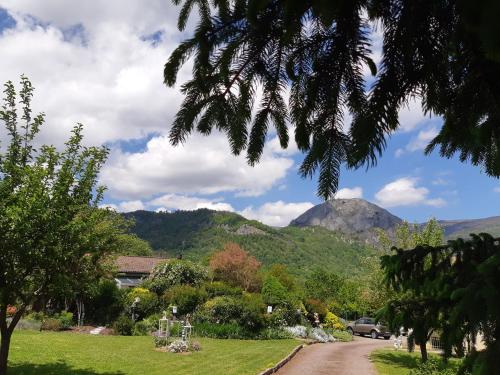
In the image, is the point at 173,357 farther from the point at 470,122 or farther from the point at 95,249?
the point at 470,122

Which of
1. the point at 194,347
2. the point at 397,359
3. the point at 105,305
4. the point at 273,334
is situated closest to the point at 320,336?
the point at 273,334

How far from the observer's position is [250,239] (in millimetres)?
136875

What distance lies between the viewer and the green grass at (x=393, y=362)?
16.9 metres

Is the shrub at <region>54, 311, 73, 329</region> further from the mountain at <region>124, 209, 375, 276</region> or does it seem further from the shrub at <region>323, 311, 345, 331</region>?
the mountain at <region>124, 209, 375, 276</region>

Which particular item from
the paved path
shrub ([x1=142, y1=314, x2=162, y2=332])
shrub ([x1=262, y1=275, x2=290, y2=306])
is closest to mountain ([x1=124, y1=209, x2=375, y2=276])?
shrub ([x1=262, y1=275, x2=290, y2=306])

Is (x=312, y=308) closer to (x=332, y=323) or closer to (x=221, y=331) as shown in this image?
(x=332, y=323)

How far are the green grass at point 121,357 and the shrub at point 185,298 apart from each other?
21.7ft

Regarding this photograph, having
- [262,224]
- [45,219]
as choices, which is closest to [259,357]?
[45,219]

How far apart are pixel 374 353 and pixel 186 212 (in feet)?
→ 561

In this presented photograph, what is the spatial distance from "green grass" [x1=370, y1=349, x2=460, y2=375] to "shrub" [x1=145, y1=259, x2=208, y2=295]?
1550cm

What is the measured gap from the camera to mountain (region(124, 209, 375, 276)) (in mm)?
123375

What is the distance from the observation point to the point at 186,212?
190250mm

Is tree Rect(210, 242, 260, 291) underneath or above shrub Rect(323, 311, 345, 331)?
above

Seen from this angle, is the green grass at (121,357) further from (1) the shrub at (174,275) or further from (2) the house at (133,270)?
(2) the house at (133,270)
